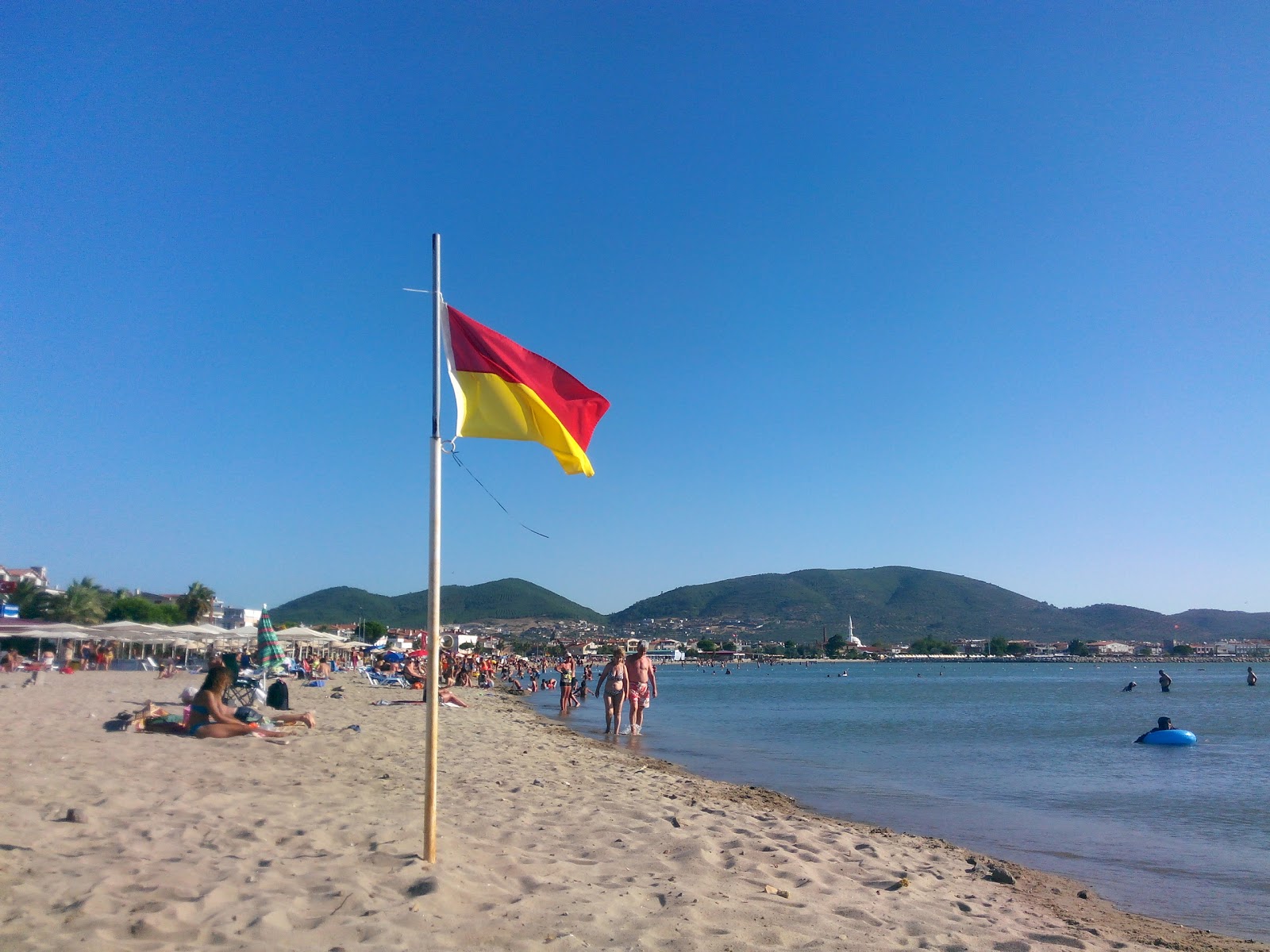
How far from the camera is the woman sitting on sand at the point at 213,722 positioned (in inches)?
435

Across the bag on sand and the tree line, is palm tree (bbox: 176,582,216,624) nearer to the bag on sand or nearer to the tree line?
the tree line

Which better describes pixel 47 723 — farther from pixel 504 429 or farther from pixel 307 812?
pixel 504 429

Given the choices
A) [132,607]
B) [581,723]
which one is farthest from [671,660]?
[581,723]

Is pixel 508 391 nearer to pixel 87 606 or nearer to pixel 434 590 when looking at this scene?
pixel 434 590

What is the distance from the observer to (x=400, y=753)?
1127 cm

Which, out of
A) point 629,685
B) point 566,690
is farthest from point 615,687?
point 566,690

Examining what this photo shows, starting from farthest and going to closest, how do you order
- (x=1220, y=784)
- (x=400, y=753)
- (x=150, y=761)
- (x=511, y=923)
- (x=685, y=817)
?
1. (x=1220, y=784)
2. (x=400, y=753)
3. (x=150, y=761)
4. (x=685, y=817)
5. (x=511, y=923)

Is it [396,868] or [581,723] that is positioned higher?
[396,868]

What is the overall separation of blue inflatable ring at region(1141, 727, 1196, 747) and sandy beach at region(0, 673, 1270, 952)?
703 inches

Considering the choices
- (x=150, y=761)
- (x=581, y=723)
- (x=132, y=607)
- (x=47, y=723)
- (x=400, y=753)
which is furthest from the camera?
(x=132, y=607)

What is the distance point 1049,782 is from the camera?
16.2m

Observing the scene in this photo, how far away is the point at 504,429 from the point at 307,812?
346 cm

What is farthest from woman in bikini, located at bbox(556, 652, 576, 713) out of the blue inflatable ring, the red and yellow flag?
the red and yellow flag

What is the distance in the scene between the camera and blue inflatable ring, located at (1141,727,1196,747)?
23656mm
